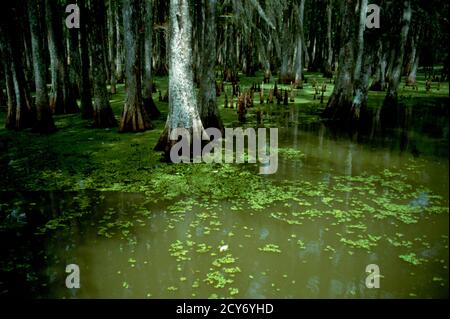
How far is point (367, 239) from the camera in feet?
17.3

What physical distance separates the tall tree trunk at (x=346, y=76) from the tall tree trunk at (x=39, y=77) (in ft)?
31.3

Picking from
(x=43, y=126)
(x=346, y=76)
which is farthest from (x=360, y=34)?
(x=43, y=126)

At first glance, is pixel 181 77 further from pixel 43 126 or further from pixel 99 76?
pixel 43 126

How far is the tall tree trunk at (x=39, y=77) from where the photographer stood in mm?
11602

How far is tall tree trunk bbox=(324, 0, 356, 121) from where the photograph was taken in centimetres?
1362

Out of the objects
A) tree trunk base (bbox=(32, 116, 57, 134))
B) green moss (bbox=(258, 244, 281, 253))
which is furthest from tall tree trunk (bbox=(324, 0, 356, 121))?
tree trunk base (bbox=(32, 116, 57, 134))

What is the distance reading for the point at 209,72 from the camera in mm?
10836

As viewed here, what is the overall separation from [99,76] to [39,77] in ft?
5.57

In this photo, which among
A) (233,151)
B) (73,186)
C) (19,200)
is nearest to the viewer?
(19,200)

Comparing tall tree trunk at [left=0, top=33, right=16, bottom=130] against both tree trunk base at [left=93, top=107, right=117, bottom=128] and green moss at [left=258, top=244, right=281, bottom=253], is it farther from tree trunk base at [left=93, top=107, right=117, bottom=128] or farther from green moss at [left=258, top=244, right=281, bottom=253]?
green moss at [left=258, top=244, right=281, bottom=253]
